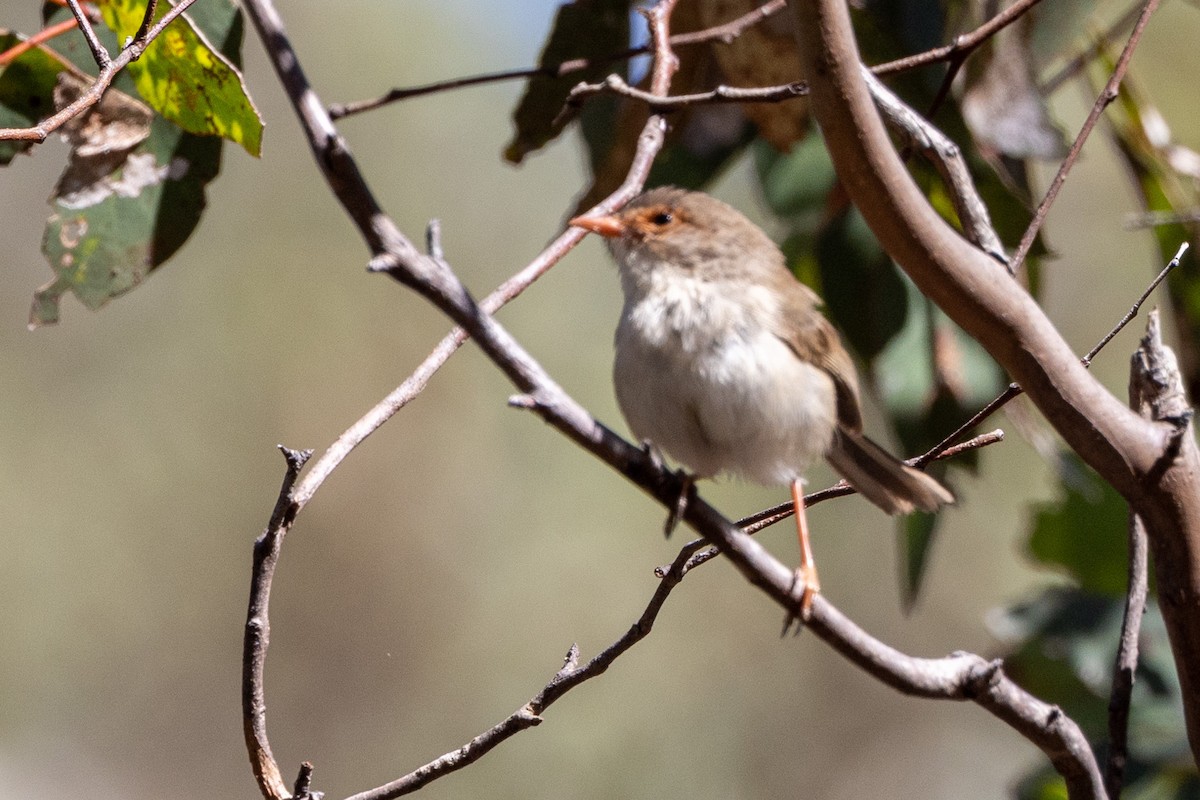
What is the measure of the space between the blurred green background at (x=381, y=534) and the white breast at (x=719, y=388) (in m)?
6.93

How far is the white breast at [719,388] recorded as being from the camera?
248 cm

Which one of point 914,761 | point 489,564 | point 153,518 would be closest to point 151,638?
point 153,518

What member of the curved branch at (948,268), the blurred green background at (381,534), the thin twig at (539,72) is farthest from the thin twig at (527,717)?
the blurred green background at (381,534)

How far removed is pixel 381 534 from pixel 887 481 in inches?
333

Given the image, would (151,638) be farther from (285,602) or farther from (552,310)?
(552,310)

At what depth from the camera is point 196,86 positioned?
236cm

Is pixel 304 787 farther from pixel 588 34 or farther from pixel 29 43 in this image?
pixel 588 34

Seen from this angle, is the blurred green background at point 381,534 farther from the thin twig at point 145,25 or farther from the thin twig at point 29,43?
the thin twig at point 145,25

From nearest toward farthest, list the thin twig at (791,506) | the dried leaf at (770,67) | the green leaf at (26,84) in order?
the thin twig at (791,506), the green leaf at (26,84), the dried leaf at (770,67)

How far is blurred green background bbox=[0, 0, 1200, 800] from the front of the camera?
9.70 m

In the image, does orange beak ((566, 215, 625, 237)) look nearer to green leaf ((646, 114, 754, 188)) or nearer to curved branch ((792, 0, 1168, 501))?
green leaf ((646, 114, 754, 188))

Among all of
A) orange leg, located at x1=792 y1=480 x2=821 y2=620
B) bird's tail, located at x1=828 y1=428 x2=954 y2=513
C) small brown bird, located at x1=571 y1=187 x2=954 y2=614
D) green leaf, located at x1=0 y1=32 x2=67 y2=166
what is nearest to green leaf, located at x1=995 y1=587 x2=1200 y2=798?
bird's tail, located at x1=828 y1=428 x2=954 y2=513

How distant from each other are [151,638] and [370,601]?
169cm

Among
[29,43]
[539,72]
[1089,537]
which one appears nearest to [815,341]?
[539,72]
